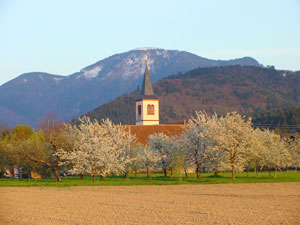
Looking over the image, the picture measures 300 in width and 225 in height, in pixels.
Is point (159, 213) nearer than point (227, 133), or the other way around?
point (159, 213)

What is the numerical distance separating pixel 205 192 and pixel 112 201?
28.1 ft

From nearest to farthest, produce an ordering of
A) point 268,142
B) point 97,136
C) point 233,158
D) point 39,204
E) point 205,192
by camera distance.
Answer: point 39,204
point 205,192
point 233,158
point 97,136
point 268,142

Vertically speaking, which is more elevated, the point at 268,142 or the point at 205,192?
the point at 268,142

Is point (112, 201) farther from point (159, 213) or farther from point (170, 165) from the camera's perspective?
point (170, 165)

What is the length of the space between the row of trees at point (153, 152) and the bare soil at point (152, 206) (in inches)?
398

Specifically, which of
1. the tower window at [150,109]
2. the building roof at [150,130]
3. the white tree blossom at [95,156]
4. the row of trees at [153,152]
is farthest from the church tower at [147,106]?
the white tree blossom at [95,156]

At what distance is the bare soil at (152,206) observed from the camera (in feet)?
80.8

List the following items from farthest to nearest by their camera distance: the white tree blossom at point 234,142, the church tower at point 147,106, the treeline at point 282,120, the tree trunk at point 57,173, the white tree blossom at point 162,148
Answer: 1. the treeline at point 282,120
2. the church tower at point 147,106
3. the white tree blossom at point 162,148
4. the tree trunk at point 57,173
5. the white tree blossom at point 234,142

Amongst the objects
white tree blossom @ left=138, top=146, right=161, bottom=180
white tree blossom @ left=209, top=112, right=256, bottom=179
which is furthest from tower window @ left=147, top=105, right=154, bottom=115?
white tree blossom @ left=209, top=112, right=256, bottom=179

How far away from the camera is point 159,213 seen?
26.9 metres

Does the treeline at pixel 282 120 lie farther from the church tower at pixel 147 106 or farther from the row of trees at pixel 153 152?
the row of trees at pixel 153 152

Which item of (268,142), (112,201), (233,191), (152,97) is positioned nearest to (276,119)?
(152,97)

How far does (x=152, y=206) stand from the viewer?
3003 cm

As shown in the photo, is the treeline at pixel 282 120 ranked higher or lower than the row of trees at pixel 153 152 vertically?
higher
